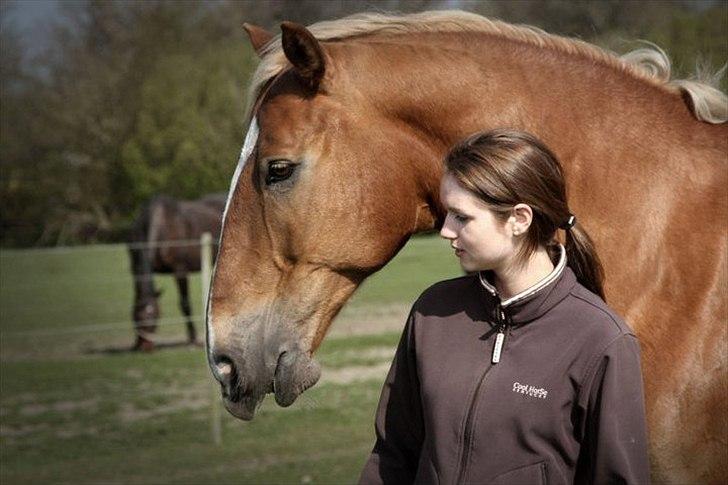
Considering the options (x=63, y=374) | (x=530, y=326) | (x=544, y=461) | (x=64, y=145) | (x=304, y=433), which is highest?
(x=530, y=326)

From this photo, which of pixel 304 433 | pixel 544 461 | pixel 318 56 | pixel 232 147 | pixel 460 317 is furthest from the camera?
pixel 232 147

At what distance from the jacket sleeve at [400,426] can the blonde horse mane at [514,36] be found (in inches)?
40.3

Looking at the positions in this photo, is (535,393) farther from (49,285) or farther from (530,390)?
(49,285)

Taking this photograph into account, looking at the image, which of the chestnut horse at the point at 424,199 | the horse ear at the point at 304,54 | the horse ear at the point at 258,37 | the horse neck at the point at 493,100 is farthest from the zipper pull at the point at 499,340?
the horse ear at the point at 258,37

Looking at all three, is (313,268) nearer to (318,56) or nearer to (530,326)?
(318,56)

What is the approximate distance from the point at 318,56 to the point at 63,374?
8.58 metres

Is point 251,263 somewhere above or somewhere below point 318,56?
below

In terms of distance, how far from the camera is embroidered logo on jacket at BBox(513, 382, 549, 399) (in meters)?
1.86

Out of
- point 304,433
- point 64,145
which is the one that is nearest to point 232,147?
point 64,145

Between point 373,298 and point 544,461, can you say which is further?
point 373,298

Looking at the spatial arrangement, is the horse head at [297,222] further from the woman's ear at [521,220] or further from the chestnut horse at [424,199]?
the woman's ear at [521,220]

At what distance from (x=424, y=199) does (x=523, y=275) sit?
0.72 meters

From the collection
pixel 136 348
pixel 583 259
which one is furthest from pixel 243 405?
pixel 136 348

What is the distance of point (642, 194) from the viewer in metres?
2.56
